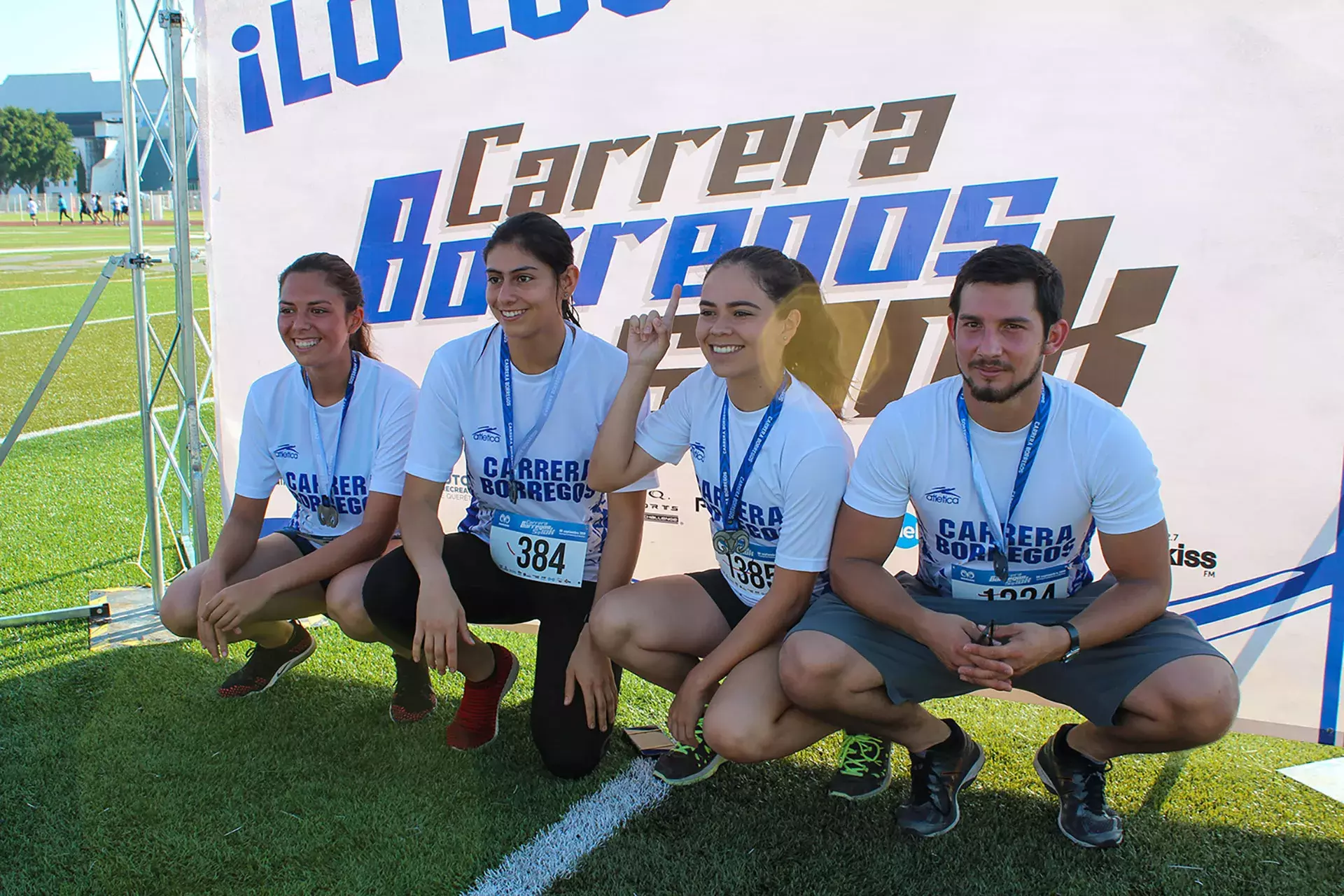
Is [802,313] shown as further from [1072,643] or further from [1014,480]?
[1072,643]

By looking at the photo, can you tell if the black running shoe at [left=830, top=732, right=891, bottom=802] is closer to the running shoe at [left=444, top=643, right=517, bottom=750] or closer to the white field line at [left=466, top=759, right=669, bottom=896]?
the white field line at [left=466, top=759, right=669, bottom=896]

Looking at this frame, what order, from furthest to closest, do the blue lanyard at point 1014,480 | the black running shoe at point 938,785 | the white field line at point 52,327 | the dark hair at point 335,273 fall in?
the white field line at point 52,327 → the dark hair at point 335,273 → the black running shoe at point 938,785 → the blue lanyard at point 1014,480

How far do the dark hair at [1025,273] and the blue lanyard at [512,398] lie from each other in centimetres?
114

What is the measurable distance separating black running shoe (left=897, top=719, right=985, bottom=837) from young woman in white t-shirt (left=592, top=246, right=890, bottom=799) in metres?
0.13

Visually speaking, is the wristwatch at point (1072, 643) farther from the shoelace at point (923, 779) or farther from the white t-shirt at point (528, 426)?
the white t-shirt at point (528, 426)

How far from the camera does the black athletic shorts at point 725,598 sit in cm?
260

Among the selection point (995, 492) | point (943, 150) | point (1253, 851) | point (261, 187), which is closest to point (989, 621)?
point (995, 492)

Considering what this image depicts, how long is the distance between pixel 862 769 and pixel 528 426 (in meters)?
1.30

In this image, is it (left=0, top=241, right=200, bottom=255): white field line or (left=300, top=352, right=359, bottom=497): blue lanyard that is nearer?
(left=300, top=352, right=359, bottom=497): blue lanyard

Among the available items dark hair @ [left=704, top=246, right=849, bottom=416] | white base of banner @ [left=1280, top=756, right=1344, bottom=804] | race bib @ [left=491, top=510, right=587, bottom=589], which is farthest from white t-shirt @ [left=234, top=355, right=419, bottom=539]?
white base of banner @ [left=1280, top=756, right=1344, bottom=804]

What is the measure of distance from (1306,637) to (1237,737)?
1.33 ft

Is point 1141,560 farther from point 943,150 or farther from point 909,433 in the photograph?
point 943,150

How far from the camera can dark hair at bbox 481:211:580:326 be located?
2627mm

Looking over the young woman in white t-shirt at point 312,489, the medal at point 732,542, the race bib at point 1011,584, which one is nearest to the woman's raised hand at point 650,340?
the medal at point 732,542
